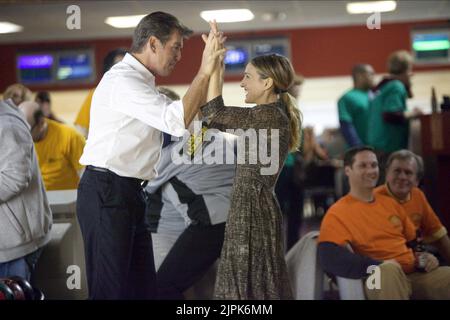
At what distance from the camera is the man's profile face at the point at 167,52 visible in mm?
3352

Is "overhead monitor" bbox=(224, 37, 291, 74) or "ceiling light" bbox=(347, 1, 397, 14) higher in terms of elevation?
"ceiling light" bbox=(347, 1, 397, 14)

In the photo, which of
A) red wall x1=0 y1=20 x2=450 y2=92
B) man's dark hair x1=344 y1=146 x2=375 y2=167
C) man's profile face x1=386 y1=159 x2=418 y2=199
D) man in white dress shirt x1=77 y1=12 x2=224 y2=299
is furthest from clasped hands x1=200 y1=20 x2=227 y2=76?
man's profile face x1=386 y1=159 x2=418 y2=199

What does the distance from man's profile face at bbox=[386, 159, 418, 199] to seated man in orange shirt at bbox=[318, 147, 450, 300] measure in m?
0.12

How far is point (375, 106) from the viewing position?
206 inches

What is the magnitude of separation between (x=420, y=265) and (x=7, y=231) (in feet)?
6.77

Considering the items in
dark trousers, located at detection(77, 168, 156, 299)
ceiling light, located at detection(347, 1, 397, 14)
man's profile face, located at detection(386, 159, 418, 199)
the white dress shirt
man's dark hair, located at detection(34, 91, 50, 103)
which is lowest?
dark trousers, located at detection(77, 168, 156, 299)

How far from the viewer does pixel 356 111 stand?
18.7 ft

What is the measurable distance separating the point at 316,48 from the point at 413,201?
513 centimetres

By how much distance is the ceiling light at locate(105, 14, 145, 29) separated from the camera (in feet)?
15.4

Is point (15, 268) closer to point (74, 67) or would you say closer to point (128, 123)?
point (128, 123)

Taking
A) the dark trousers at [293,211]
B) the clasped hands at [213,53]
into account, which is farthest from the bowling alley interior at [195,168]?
the dark trousers at [293,211]

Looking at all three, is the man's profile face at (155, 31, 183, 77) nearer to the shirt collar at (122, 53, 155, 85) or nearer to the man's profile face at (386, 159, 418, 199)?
the shirt collar at (122, 53, 155, 85)

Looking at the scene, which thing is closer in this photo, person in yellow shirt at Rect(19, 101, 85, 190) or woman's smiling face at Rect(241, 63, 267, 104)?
woman's smiling face at Rect(241, 63, 267, 104)
